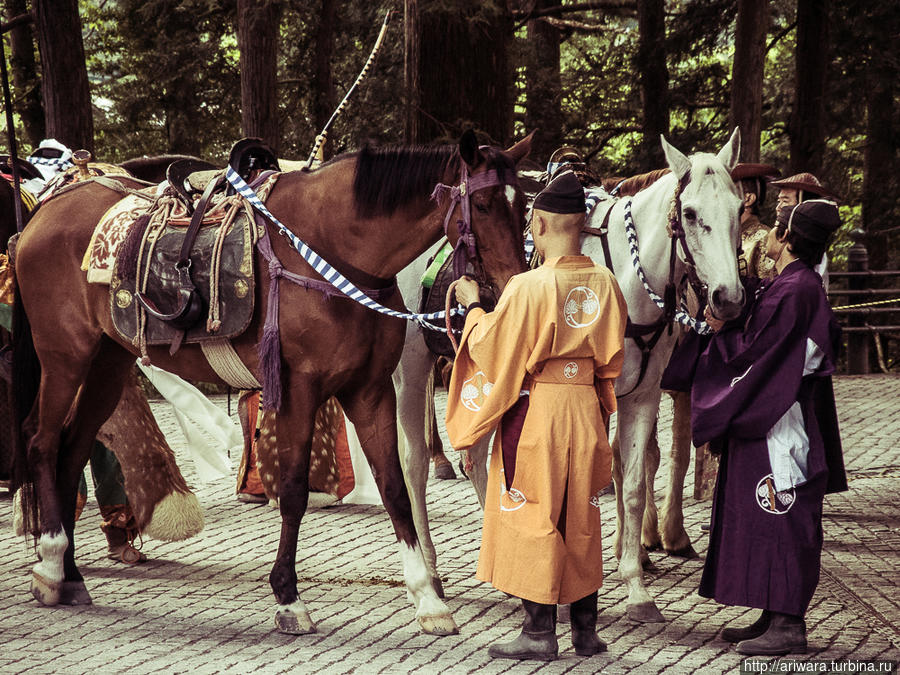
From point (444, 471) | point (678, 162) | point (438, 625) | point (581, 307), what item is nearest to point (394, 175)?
point (581, 307)

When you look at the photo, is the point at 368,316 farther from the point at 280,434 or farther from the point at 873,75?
the point at 873,75

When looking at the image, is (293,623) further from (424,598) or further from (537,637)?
(537,637)

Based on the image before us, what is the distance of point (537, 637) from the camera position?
185 inches

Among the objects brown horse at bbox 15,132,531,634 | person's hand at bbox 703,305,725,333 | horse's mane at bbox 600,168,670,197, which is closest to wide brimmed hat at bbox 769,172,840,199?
horse's mane at bbox 600,168,670,197

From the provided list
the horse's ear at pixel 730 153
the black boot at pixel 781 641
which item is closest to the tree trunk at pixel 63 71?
the horse's ear at pixel 730 153

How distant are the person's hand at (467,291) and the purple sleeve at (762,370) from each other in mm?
1158

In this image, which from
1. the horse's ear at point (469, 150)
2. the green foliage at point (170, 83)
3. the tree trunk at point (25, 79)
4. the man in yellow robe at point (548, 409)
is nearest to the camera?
the man in yellow robe at point (548, 409)

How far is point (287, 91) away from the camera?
1652 cm

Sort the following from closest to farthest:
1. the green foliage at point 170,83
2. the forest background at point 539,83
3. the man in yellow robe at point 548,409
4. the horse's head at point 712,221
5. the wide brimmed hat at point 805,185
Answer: the man in yellow robe at point 548,409, the horse's head at point 712,221, the wide brimmed hat at point 805,185, the forest background at point 539,83, the green foliage at point 170,83

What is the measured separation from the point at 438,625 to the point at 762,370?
1893 millimetres

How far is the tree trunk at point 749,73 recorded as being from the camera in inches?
490

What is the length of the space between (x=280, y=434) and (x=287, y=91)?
39.9ft

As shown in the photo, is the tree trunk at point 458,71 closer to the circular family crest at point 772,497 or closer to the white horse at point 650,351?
the white horse at point 650,351

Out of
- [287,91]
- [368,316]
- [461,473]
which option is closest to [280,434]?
[368,316]
